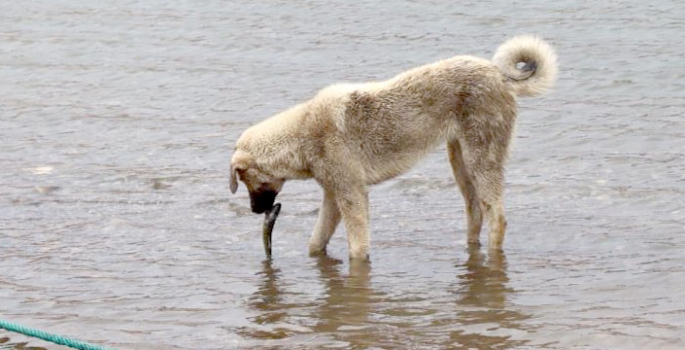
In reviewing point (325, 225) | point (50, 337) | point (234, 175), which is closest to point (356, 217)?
point (325, 225)

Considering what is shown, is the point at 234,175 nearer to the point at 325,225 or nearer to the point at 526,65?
the point at 325,225

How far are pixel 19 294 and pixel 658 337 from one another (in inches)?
168

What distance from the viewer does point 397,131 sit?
408 inches

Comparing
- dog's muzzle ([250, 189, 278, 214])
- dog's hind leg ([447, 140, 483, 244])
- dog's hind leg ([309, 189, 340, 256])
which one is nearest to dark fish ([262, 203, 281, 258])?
dog's muzzle ([250, 189, 278, 214])

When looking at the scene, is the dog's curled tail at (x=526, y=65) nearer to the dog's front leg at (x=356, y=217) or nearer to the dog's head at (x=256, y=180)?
the dog's front leg at (x=356, y=217)

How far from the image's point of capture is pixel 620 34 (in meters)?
17.2

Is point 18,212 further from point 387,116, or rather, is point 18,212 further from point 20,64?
point 20,64

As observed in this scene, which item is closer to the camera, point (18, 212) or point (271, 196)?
point (271, 196)

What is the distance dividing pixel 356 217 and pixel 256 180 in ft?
2.58

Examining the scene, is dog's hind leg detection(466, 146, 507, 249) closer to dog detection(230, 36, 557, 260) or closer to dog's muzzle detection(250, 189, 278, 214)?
dog detection(230, 36, 557, 260)

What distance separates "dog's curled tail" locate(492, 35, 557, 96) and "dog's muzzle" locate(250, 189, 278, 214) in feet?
6.26

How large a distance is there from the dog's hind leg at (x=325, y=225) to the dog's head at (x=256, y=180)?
1.22ft

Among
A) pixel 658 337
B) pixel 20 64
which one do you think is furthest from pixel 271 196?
pixel 20 64

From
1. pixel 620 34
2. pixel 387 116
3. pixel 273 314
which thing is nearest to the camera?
pixel 273 314
